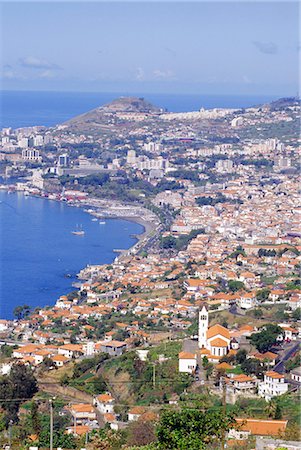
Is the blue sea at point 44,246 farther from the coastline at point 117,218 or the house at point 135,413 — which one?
the house at point 135,413

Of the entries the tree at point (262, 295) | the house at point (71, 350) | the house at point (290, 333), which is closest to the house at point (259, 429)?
the house at point (290, 333)

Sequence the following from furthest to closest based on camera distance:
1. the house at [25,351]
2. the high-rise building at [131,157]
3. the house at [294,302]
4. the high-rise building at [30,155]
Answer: the high-rise building at [30,155]
the high-rise building at [131,157]
the house at [294,302]
the house at [25,351]

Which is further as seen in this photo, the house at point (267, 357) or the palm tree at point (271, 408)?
the house at point (267, 357)

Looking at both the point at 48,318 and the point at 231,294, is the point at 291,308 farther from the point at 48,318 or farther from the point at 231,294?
the point at 48,318

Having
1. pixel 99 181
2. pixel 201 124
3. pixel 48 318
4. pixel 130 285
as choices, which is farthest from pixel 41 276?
pixel 201 124

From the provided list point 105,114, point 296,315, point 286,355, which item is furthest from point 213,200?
point 105,114
